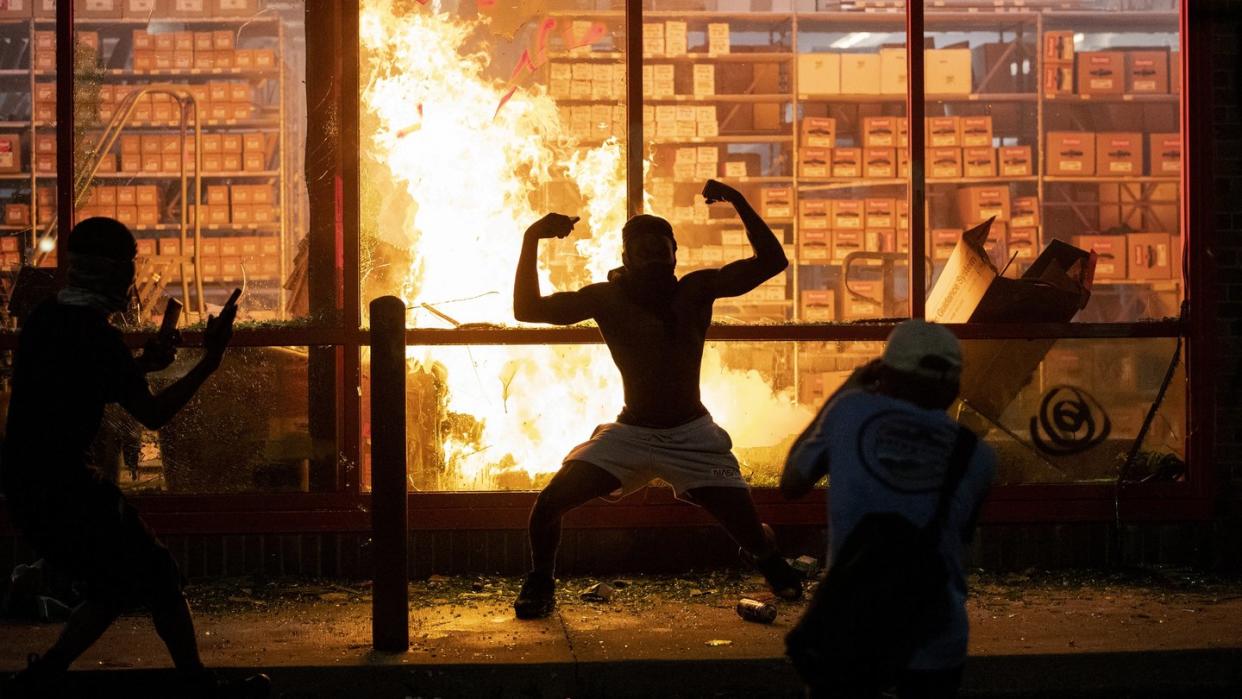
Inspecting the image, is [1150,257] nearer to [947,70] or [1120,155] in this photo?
[1120,155]

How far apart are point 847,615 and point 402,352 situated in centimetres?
275

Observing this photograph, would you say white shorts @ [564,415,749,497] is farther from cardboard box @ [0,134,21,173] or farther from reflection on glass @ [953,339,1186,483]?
cardboard box @ [0,134,21,173]

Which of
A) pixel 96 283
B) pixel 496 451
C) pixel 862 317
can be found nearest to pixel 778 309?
pixel 862 317

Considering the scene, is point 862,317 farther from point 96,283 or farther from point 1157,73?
point 96,283

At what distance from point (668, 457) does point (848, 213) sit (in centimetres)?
388

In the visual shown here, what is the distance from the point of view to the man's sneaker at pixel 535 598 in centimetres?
674

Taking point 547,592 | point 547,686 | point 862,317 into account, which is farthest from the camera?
point 862,317

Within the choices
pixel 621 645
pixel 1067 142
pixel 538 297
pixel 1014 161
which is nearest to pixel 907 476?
pixel 621 645

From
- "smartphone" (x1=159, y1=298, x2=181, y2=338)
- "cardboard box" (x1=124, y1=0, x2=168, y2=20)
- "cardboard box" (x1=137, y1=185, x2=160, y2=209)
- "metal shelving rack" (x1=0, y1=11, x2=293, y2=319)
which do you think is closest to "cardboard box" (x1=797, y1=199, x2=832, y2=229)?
"metal shelving rack" (x1=0, y1=11, x2=293, y2=319)

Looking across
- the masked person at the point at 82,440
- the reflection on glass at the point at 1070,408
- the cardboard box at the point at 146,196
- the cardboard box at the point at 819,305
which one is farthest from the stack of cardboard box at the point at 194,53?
the reflection on glass at the point at 1070,408

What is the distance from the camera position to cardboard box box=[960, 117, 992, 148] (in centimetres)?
1021

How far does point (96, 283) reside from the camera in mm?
4840

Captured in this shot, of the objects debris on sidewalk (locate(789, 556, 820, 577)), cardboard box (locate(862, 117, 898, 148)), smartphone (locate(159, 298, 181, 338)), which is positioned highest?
cardboard box (locate(862, 117, 898, 148))

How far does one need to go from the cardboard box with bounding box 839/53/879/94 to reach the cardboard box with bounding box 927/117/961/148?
489 millimetres
